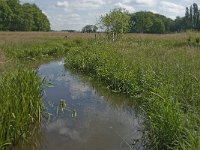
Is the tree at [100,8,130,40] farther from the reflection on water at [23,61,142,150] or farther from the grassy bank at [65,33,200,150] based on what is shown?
the reflection on water at [23,61,142,150]

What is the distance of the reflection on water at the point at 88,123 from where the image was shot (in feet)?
24.9

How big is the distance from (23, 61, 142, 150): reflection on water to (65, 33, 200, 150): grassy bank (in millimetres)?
531

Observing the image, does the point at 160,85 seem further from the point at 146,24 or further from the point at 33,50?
the point at 146,24

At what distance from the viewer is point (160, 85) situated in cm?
923

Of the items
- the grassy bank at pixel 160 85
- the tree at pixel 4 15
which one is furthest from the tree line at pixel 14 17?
the grassy bank at pixel 160 85

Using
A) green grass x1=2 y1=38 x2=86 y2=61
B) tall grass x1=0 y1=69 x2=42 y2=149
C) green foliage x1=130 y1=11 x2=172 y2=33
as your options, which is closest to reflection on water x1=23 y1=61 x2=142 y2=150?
tall grass x1=0 y1=69 x2=42 y2=149

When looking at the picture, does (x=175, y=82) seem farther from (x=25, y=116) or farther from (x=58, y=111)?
(x=25, y=116)

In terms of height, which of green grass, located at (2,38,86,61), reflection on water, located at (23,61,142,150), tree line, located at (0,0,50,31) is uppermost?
tree line, located at (0,0,50,31)

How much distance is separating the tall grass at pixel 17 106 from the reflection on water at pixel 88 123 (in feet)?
1.40

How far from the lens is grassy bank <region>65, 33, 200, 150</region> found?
20.7 ft

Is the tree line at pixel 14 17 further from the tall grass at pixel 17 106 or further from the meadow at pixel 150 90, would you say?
the tall grass at pixel 17 106

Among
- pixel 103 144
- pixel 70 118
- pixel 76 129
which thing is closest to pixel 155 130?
pixel 103 144

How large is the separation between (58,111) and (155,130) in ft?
13.2

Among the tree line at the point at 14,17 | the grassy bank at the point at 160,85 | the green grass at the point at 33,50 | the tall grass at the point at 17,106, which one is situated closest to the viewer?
the grassy bank at the point at 160,85
